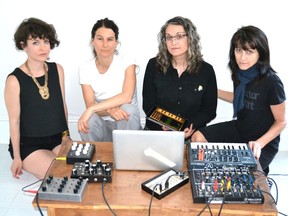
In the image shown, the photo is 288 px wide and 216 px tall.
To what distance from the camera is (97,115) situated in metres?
2.47

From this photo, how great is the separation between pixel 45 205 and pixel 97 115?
109 centimetres

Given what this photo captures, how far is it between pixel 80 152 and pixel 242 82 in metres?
1.05

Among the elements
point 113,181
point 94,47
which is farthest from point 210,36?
point 113,181

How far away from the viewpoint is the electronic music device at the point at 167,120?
208cm

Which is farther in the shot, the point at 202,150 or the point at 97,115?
the point at 97,115

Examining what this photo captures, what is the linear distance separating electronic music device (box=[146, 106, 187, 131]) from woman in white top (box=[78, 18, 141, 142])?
0.26 m

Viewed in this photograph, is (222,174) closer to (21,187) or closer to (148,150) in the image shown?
(148,150)

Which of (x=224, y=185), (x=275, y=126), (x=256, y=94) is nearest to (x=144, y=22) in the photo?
(x=256, y=94)

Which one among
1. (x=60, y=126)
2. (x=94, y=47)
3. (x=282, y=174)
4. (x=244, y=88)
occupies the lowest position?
(x=282, y=174)

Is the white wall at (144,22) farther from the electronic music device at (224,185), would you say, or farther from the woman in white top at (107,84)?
the electronic music device at (224,185)

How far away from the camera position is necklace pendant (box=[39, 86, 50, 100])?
7.72 ft

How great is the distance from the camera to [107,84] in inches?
98.3

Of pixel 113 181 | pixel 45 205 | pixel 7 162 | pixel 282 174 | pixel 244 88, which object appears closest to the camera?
pixel 45 205

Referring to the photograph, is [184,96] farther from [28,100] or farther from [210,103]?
[28,100]
